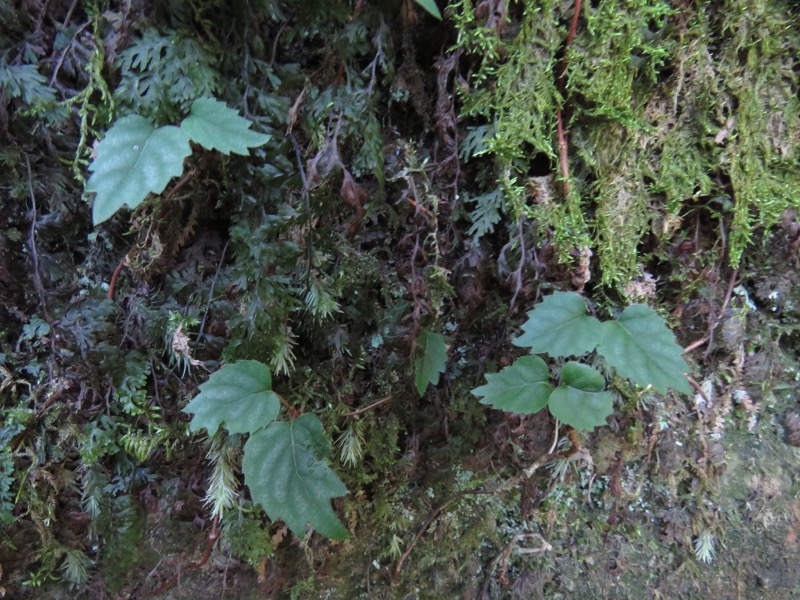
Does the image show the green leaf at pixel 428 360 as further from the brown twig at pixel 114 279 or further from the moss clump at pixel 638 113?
the brown twig at pixel 114 279

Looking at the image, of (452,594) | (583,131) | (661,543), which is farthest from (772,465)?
(583,131)

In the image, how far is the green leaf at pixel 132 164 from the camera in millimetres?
875

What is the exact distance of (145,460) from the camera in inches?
45.7

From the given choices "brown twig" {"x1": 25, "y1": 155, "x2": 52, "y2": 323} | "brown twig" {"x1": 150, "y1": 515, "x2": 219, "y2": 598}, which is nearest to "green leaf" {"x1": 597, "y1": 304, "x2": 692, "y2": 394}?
"brown twig" {"x1": 150, "y1": 515, "x2": 219, "y2": 598}

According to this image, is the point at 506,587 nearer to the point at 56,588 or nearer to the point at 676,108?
the point at 56,588

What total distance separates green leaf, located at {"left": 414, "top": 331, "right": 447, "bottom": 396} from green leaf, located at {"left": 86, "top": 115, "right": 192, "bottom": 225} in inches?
26.5

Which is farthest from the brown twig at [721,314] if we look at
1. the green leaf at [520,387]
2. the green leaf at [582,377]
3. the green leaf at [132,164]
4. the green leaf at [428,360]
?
the green leaf at [132,164]

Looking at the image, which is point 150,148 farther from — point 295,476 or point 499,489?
point 499,489

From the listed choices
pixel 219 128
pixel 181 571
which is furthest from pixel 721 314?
pixel 181 571

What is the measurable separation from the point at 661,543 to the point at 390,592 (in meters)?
0.82

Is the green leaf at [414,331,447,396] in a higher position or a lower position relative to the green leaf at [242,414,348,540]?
higher

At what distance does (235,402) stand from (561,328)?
0.79m

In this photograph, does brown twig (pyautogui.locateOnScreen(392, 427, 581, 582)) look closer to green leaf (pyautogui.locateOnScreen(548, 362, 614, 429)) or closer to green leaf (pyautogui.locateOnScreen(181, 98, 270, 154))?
green leaf (pyautogui.locateOnScreen(548, 362, 614, 429))

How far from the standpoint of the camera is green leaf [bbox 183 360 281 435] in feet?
3.23
